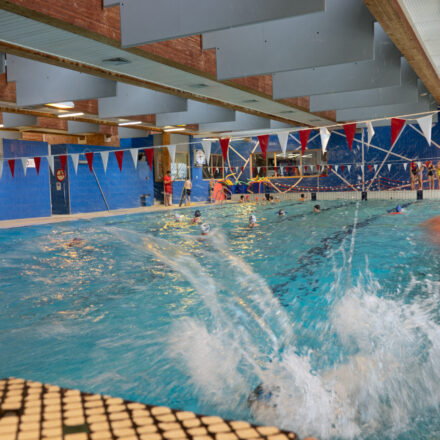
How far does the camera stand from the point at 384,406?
262 centimetres

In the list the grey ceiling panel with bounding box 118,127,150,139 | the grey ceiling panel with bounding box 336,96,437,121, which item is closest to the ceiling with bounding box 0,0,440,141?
the grey ceiling panel with bounding box 336,96,437,121

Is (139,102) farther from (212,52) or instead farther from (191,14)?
(191,14)

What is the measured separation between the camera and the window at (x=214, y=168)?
2252 cm

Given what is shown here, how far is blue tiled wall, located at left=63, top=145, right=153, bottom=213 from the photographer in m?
16.2

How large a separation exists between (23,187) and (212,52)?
10526 millimetres

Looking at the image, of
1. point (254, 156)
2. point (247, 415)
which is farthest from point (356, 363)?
point (254, 156)

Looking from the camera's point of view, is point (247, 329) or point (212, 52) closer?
point (247, 329)

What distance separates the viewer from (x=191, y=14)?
4.57 metres

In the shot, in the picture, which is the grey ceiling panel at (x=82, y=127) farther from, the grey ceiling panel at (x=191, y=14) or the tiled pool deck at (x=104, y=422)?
the tiled pool deck at (x=104, y=422)

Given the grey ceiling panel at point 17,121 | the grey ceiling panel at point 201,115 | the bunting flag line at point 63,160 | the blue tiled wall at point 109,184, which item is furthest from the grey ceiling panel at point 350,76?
the bunting flag line at point 63,160

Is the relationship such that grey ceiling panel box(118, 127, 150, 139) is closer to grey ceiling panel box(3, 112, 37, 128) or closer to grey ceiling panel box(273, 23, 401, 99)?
grey ceiling panel box(3, 112, 37, 128)

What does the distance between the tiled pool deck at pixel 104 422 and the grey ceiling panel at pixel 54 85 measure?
24.2 ft

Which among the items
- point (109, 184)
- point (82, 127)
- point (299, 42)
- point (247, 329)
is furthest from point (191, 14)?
point (109, 184)

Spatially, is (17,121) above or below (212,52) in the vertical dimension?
below
